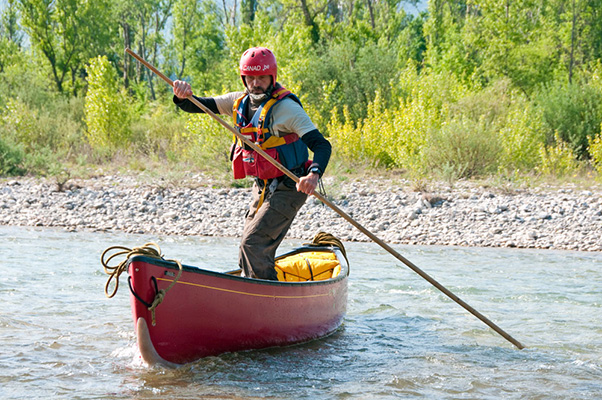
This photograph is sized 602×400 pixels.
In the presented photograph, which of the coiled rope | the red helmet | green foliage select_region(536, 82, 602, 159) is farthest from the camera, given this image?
green foliage select_region(536, 82, 602, 159)

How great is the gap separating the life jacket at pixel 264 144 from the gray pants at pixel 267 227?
0.15 metres

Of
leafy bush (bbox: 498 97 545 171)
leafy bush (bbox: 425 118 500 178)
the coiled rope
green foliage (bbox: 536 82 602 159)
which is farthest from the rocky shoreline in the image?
green foliage (bbox: 536 82 602 159)

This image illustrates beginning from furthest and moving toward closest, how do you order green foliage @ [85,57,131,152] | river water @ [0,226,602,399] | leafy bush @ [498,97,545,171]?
green foliage @ [85,57,131,152], leafy bush @ [498,97,545,171], river water @ [0,226,602,399]

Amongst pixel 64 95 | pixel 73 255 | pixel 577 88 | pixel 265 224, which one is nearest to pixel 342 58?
pixel 577 88

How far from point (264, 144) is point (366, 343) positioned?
6.29ft

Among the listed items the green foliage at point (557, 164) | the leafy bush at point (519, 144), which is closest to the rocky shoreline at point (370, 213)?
the green foliage at point (557, 164)

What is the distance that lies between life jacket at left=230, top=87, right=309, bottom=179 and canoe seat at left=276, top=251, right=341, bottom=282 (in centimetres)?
138

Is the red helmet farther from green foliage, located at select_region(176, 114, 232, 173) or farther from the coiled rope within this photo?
green foliage, located at select_region(176, 114, 232, 173)

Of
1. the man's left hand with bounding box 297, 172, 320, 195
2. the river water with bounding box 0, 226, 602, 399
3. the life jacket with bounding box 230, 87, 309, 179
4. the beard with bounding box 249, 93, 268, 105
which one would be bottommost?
the river water with bounding box 0, 226, 602, 399

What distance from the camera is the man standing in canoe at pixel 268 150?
194 inches

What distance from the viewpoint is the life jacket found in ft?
16.5

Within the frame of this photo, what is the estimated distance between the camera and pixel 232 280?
463 centimetres

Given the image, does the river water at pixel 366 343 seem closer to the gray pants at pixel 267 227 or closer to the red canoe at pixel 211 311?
the red canoe at pixel 211 311

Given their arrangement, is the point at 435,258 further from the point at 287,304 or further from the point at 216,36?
the point at 216,36
